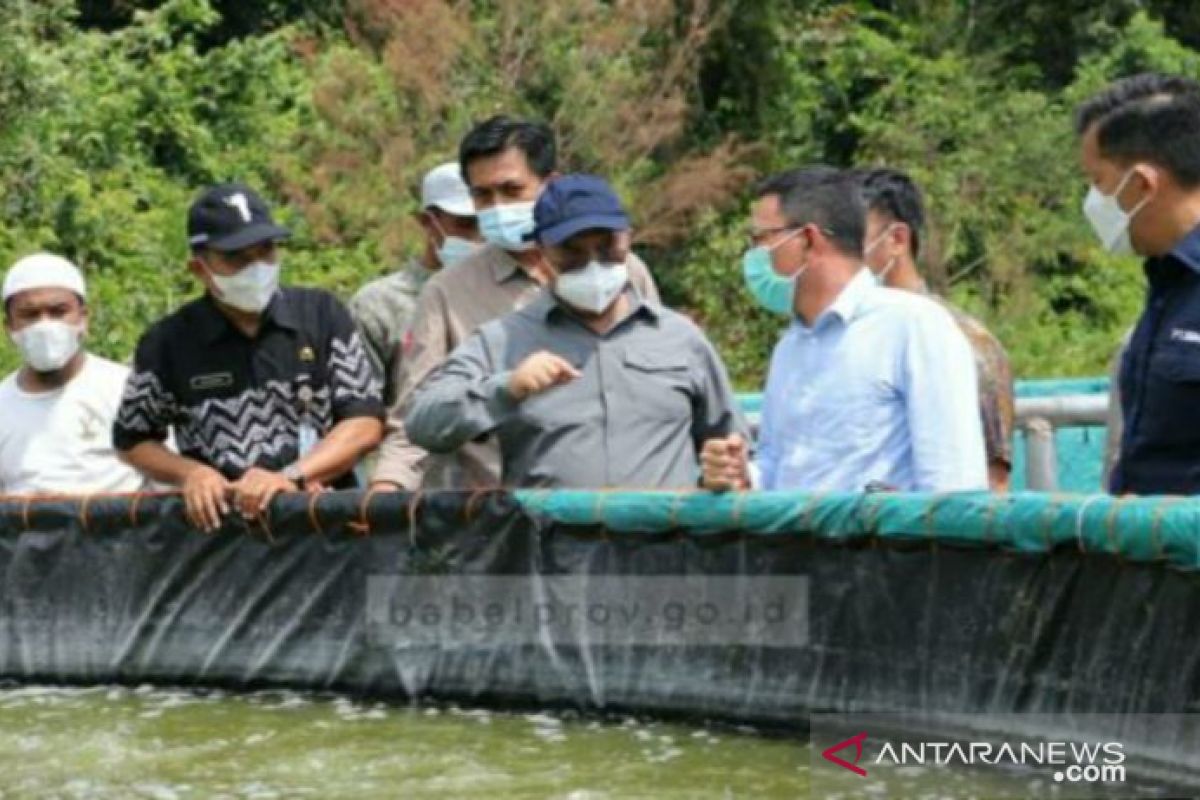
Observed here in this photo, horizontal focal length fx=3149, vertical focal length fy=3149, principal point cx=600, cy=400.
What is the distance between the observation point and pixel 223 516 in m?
9.74

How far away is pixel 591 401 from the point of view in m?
8.88

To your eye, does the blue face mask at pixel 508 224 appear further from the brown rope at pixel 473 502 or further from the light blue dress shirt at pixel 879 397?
the light blue dress shirt at pixel 879 397

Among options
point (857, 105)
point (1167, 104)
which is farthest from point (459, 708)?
point (857, 105)

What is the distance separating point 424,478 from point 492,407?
112 centimetres

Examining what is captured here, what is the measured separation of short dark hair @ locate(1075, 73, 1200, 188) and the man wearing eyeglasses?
1130mm

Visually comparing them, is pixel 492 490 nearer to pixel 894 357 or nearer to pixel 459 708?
pixel 459 708

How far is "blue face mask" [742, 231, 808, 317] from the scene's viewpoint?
8.25 m

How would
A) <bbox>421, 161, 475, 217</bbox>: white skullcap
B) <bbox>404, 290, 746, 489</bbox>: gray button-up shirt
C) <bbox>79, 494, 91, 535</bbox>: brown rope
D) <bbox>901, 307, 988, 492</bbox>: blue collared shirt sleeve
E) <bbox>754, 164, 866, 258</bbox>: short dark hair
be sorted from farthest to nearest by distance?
1. <bbox>421, 161, 475, 217</bbox>: white skullcap
2. <bbox>79, 494, 91, 535</bbox>: brown rope
3. <bbox>404, 290, 746, 489</bbox>: gray button-up shirt
4. <bbox>754, 164, 866, 258</bbox>: short dark hair
5. <bbox>901, 307, 988, 492</bbox>: blue collared shirt sleeve

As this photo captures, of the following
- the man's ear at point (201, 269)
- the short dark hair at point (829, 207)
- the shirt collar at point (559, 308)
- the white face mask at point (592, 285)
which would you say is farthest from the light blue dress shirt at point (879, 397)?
the man's ear at point (201, 269)

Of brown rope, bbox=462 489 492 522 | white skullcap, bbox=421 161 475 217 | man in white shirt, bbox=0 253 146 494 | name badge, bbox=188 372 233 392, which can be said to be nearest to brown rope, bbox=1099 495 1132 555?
brown rope, bbox=462 489 492 522

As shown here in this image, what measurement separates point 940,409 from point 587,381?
4.40 ft

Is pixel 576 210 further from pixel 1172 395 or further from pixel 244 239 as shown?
pixel 1172 395

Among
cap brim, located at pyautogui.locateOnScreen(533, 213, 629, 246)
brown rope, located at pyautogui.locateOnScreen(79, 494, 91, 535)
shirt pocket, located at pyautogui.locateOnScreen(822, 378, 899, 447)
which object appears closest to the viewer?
shirt pocket, located at pyautogui.locateOnScreen(822, 378, 899, 447)

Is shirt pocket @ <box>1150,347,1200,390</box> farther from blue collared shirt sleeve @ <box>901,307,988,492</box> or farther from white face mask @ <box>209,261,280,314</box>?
white face mask @ <box>209,261,280,314</box>
